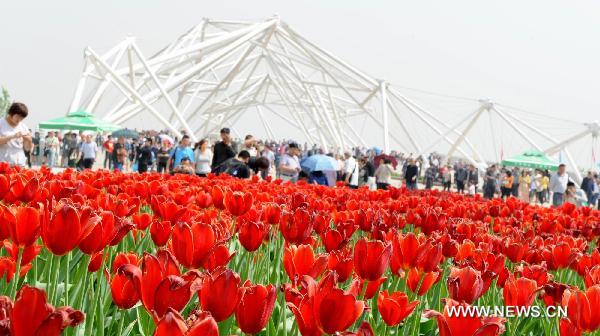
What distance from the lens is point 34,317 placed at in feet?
3.99

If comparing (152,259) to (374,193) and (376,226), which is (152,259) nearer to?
(376,226)

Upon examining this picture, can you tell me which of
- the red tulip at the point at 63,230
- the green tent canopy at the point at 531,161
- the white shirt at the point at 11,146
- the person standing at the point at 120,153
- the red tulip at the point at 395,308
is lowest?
the red tulip at the point at 395,308

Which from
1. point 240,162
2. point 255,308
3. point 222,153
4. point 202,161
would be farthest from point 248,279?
point 202,161

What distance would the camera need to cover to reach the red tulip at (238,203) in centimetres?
371

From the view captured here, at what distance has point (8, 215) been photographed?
7.74 feet

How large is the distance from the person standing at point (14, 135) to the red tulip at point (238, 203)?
5752mm

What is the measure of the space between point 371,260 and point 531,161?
36.6 m

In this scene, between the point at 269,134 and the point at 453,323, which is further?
the point at 269,134

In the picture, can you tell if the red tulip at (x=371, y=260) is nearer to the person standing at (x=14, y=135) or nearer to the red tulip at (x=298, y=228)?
the red tulip at (x=298, y=228)

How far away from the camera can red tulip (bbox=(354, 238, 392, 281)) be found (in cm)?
232

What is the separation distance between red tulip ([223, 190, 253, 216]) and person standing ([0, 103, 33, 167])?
5.75m

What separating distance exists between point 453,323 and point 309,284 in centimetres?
36

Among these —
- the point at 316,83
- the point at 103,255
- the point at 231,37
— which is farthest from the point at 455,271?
the point at 316,83

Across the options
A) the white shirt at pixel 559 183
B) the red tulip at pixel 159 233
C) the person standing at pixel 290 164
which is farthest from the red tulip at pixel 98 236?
the white shirt at pixel 559 183
